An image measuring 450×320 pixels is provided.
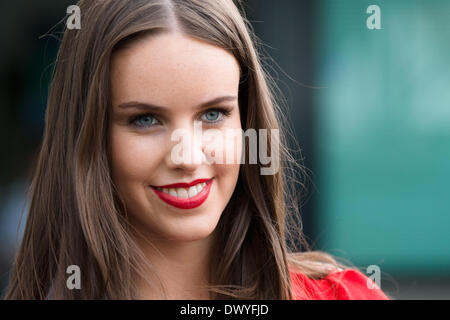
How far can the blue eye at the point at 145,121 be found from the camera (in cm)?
134

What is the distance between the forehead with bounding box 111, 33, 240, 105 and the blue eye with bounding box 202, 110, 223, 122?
54 mm

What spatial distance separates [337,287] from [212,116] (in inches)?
25.3

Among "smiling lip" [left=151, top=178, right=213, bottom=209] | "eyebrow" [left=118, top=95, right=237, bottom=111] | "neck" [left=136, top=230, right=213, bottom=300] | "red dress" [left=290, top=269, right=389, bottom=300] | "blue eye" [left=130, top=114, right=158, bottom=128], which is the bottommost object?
"red dress" [left=290, top=269, right=389, bottom=300]

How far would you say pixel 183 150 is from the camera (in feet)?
4.27

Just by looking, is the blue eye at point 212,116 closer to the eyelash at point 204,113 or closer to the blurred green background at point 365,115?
the eyelash at point 204,113

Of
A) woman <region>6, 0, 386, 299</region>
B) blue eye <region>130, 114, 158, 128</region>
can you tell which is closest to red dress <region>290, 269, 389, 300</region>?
woman <region>6, 0, 386, 299</region>

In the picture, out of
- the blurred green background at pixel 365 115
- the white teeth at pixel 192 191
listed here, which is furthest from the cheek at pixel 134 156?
the blurred green background at pixel 365 115

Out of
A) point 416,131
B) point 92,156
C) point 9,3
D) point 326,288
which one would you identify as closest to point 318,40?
point 416,131

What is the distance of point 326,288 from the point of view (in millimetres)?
1657

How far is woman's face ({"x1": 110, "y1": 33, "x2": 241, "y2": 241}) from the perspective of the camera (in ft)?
4.29

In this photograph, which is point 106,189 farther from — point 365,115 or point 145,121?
point 365,115

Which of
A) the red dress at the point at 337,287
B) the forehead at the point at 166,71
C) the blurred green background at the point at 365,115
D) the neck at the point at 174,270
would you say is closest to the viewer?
the forehead at the point at 166,71

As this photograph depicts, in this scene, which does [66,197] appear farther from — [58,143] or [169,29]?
[169,29]

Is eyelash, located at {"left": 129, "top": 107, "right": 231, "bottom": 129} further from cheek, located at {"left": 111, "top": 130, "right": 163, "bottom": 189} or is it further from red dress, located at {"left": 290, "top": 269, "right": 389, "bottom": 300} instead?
red dress, located at {"left": 290, "top": 269, "right": 389, "bottom": 300}
